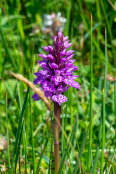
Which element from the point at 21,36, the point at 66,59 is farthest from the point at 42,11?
the point at 66,59

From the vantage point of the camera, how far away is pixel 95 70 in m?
2.67

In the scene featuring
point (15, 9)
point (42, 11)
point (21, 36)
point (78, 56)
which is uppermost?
point (42, 11)

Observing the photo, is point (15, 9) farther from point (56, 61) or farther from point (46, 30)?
point (56, 61)

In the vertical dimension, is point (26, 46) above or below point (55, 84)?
above

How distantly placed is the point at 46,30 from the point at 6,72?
2.60 ft

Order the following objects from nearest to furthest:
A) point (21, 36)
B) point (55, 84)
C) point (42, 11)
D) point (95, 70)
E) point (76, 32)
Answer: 1. point (55, 84)
2. point (95, 70)
3. point (21, 36)
4. point (76, 32)
5. point (42, 11)

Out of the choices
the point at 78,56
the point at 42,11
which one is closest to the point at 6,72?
the point at 78,56

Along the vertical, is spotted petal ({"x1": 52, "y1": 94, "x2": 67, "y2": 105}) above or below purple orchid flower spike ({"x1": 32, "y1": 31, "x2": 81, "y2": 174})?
below

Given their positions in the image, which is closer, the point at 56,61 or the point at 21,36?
the point at 56,61

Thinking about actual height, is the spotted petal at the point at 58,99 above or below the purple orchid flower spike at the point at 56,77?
below

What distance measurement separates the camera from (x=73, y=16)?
336cm

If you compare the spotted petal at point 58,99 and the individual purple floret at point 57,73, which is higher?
the individual purple floret at point 57,73

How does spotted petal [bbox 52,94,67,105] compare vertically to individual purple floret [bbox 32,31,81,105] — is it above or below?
below

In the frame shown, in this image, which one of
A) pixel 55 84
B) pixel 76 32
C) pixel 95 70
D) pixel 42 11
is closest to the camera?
pixel 55 84
